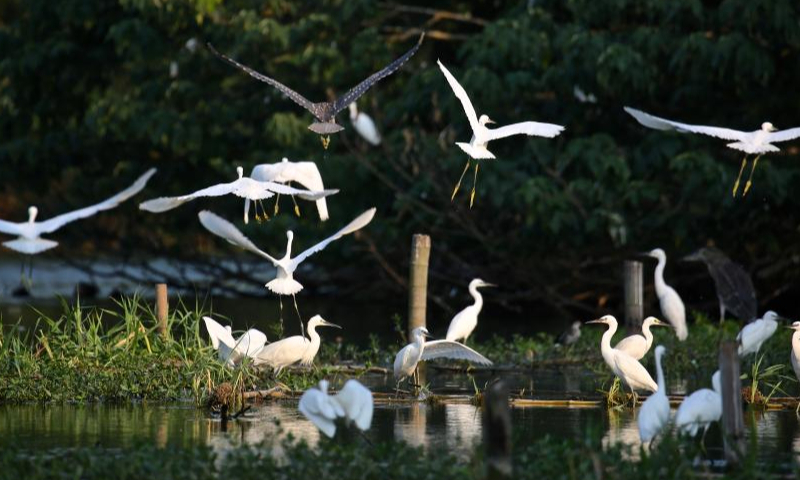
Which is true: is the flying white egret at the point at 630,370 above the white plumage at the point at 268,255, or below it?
below

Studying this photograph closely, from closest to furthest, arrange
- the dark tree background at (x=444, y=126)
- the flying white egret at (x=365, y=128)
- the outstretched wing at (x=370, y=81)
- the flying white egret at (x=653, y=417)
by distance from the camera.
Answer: the flying white egret at (x=653, y=417), the outstretched wing at (x=370, y=81), the dark tree background at (x=444, y=126), the flying white egret at (x=365, y=128)

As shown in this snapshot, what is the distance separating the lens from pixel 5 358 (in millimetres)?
10859

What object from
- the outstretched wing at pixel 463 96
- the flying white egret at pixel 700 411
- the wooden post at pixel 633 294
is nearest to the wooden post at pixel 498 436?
the flying white egret at pixel 700 411

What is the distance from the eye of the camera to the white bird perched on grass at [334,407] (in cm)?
787

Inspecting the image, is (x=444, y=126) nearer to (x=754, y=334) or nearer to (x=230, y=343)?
(x=754, y=334)

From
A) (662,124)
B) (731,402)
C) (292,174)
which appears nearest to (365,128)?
(292,174)

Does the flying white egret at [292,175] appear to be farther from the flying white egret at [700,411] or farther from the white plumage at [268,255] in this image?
the flying white egret at [700,411]

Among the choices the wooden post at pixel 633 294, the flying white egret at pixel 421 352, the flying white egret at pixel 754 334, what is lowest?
the flying white egret at pixel 421 352

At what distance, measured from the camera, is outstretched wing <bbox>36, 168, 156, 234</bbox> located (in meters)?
13.4

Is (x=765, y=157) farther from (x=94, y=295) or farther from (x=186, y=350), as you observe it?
(x=94, y=295)

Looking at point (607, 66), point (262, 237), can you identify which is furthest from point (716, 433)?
point (262, 237)

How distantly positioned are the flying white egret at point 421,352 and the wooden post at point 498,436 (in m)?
4.27

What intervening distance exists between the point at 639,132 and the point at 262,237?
5604 millimetres

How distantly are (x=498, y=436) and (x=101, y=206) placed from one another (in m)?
8.09
